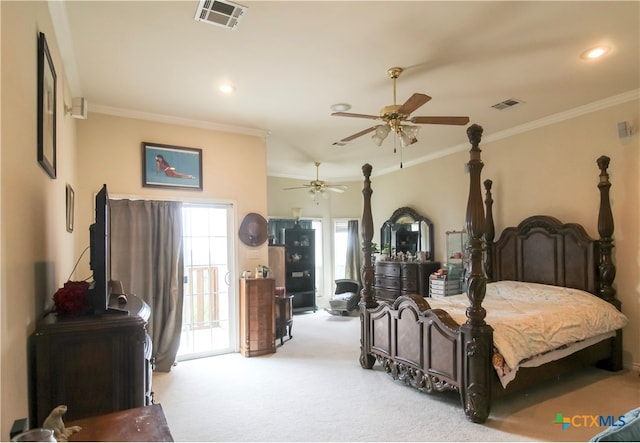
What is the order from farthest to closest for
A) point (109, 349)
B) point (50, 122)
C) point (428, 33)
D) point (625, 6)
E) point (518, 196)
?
1. point (518, 196)
2. point (428, 33)
3. point (625, 6)
4. point (50, 122)
5. point (109, 349)

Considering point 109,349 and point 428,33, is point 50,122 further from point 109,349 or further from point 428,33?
point 428,33

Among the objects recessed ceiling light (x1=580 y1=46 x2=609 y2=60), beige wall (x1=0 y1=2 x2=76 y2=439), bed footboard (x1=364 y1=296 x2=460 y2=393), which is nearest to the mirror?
bed footboard (x1=364 y1=296 x2=460 y2=393)

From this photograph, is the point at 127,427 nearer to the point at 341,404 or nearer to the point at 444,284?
the point at 341,404

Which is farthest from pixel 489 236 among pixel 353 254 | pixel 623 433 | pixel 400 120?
pixel 623 433

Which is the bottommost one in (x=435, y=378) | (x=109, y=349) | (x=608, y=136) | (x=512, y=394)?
(x=512, y=394)

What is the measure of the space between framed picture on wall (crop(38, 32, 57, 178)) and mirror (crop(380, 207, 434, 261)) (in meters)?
5.50

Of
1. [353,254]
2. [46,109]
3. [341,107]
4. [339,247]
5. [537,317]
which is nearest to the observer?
[46,109]

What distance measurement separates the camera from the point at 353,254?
27.0 ft

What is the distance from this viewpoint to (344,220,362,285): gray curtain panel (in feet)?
26.9

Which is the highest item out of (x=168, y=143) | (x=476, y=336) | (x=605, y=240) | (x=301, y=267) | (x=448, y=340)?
(x=168, y=143)

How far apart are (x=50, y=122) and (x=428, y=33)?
2610mm

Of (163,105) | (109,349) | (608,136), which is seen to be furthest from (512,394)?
(163,105)

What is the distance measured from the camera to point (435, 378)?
3.21 metres

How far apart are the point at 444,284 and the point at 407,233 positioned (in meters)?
1.54
